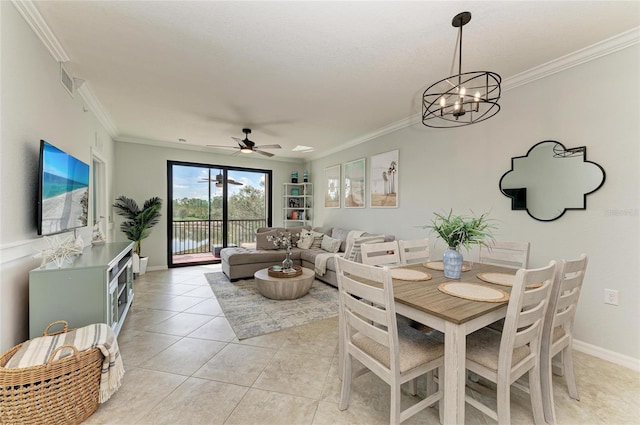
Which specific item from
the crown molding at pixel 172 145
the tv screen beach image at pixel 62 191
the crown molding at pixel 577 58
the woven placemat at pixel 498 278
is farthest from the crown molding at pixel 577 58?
the crown molding at pixel 172 145

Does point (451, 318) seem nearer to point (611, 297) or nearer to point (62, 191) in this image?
point (611, 297)

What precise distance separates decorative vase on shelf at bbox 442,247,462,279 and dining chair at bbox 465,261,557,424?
1.56ft

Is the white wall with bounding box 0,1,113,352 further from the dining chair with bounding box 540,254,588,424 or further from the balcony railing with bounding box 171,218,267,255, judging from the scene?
the balcony railing with bounding box 171,218,267,255

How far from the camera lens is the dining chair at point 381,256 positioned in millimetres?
2195

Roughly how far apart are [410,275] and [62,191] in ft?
9.99

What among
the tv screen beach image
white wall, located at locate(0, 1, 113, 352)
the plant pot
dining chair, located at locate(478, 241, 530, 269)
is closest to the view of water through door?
the plant pot

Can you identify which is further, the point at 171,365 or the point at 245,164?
the point at 245,164

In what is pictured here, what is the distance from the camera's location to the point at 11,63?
5.48 feet

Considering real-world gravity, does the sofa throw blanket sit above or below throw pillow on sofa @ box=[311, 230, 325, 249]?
below

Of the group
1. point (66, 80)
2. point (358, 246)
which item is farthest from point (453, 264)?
point (66, 80)

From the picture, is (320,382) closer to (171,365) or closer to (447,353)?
(447,353)

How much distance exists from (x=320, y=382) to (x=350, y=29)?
2670mm

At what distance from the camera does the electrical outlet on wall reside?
2.14 m

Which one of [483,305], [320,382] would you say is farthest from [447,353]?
[320,382]
